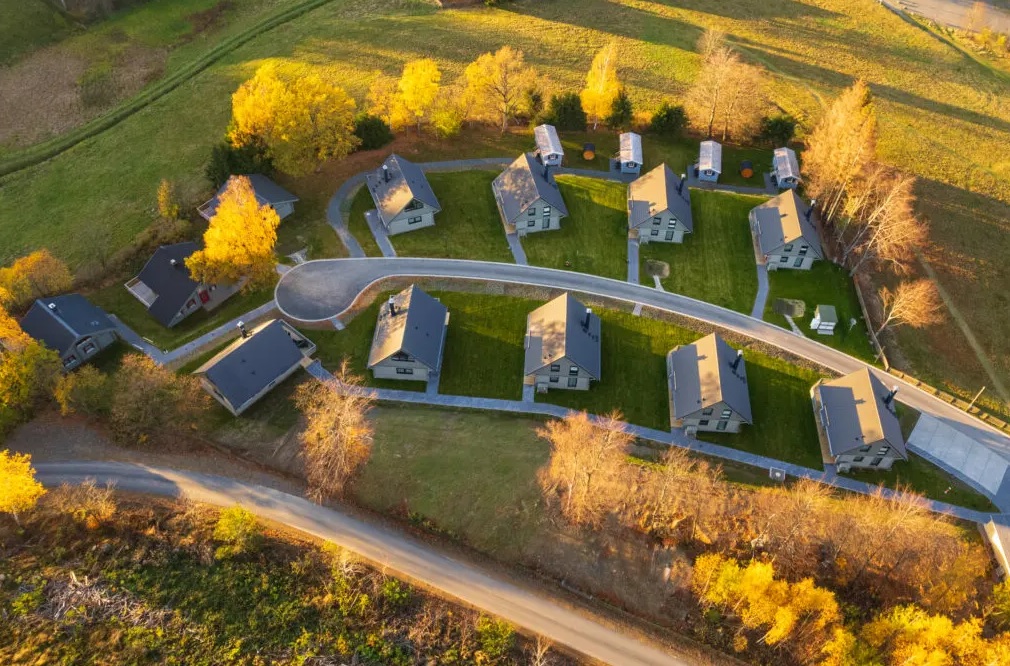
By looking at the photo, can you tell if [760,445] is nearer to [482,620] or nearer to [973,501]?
[973,501]

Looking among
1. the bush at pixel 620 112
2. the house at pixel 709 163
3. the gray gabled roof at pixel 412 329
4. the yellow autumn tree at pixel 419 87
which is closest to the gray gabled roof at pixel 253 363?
the gray gabled roof at pixel 412 329

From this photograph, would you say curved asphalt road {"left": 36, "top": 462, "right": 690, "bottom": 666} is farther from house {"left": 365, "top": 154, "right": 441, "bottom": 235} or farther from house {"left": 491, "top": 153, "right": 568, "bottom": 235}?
house {"left": 491, "top": 153, "right": 568, "bottom": 235}

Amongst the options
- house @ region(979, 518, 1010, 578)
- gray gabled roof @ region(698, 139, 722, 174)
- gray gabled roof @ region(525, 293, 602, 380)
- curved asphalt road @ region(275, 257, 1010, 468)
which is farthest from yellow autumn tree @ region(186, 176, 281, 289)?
house @ region(979, 518, 1010, 578)

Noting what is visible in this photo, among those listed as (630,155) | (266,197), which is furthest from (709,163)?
(266,197)

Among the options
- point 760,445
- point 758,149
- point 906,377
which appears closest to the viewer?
point 760,445

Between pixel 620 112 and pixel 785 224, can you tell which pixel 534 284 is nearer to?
pixel 785 224

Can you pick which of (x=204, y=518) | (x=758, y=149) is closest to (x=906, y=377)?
(x=758, y=149)

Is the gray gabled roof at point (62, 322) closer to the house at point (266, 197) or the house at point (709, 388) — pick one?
the house at point (266, 197)
